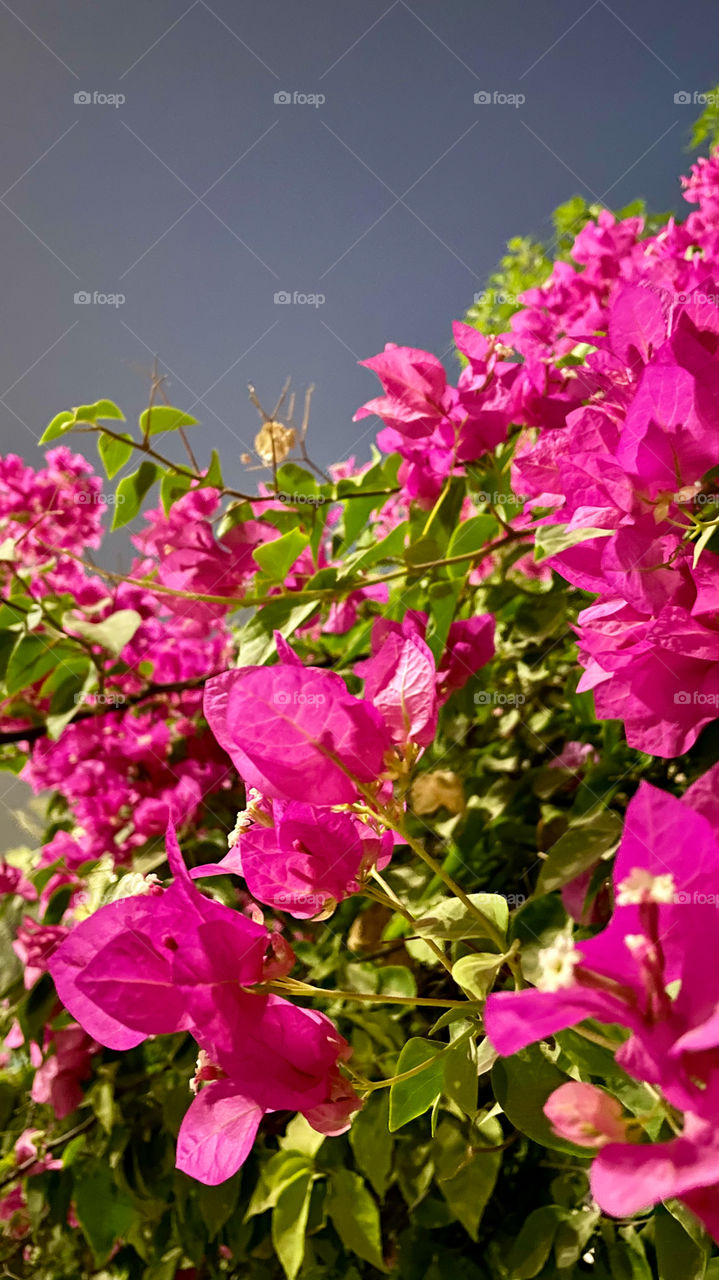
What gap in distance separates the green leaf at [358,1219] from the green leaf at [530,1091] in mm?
310

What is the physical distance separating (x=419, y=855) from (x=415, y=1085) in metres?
0.10

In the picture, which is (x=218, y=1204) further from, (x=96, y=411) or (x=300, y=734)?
(x=96, y=411)

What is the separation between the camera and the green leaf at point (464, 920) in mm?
353

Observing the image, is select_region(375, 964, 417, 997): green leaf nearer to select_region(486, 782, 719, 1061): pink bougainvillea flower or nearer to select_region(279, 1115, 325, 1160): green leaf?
select_region(279, 1115, 325, 1160): green leaf

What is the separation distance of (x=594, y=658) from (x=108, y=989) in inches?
10.9

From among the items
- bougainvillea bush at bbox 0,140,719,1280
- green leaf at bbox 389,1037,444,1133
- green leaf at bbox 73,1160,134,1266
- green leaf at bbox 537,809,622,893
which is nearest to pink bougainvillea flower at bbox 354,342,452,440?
bougainvillea bush at bbox 0,140,719,1280

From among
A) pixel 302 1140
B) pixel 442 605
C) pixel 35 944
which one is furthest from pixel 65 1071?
pixel 442 605

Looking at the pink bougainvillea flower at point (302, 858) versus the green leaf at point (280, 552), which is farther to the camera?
the green leaf at point (280, 552)

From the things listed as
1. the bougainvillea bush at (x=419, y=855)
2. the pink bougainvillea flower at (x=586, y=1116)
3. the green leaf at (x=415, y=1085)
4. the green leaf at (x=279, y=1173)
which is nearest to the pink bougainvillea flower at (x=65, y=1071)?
the bougainvillea bush at (x=419, y=855)

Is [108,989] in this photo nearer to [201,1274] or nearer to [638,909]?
[638,909]

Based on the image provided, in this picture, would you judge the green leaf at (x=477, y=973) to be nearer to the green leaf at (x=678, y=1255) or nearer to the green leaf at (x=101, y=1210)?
the green leaf at (x=678, y=1255)

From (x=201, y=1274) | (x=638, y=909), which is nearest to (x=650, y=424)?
(x=638, y=909)

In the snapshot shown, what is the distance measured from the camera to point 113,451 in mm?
819

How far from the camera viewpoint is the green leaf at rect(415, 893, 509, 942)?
0.35 metres
